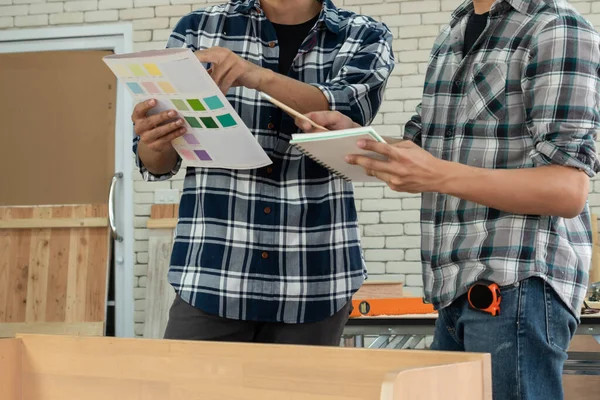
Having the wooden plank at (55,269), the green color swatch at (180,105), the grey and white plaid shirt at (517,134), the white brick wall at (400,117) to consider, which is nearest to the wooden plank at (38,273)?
the wooden plank at (55,269)

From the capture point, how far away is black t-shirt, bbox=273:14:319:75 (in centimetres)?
173

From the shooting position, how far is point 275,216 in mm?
1644

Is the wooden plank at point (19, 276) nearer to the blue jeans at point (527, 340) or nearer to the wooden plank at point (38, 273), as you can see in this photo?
the wooden plank at point (38, 273)

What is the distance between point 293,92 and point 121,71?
1.09 ft

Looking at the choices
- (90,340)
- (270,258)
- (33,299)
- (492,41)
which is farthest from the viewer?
(33,299)

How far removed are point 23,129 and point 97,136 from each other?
1.77ft

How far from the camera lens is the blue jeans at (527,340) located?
1276mm

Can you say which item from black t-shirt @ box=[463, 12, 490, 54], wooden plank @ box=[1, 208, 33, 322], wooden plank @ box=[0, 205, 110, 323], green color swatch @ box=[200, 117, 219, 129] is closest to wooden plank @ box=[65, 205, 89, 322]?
wooden plank @ box=[0, 205, 110, 323]

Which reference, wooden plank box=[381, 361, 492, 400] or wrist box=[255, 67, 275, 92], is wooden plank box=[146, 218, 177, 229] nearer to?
wrist box=[255, 67, 275, 92]

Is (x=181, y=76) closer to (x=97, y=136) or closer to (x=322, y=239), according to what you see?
(x=322, y=239)

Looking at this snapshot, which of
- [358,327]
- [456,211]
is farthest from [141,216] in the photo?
[456,211]

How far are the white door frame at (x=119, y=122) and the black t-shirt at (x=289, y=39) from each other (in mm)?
4076

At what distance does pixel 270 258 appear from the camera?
5.36 feet

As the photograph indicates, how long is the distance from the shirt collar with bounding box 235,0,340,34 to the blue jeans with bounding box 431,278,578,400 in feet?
2.31
